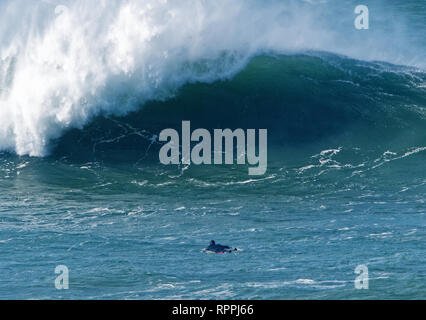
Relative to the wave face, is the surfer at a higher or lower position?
lower

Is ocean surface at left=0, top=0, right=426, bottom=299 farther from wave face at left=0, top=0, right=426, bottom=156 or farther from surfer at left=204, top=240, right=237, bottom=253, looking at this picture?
surfer at left=204, top=240, right=237, bottom=253

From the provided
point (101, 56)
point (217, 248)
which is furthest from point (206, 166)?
point (217, 248)

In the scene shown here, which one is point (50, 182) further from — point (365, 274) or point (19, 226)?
point (365, 274)

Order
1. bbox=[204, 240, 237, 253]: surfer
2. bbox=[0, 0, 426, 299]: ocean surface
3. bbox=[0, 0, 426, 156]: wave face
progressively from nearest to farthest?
bbox=[0, 0, 426, 299]: ocean surface
bbox=[204, 240, 237, 253]: surfer
bbox=[0, 0, 426, 156]: wave face

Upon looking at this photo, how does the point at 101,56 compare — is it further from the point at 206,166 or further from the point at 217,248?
the point at 217,248

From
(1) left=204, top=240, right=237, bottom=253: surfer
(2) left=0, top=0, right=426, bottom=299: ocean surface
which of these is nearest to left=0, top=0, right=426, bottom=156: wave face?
(2) left=0, top=0, right=426, bottom=299: ocean surface

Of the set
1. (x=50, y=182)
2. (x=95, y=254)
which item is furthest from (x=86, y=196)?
(x=95, y=254)
